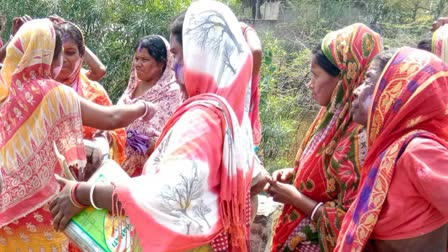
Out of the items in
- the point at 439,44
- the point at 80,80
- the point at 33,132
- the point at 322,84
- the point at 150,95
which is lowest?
the point at 150,95

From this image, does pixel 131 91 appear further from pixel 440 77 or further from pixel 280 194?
pixel 440 77

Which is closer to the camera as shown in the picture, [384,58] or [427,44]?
[384,58]

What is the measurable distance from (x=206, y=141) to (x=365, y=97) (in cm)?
70

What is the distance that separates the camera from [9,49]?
2.94 meters

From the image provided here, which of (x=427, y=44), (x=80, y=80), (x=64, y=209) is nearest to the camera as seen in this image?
(x=64, y=209)

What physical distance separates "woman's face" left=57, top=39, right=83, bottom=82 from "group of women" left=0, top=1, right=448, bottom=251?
92cm

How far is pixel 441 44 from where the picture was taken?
114 inches

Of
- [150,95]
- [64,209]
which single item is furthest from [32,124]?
[150,95]

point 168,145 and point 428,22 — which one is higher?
point 168,145

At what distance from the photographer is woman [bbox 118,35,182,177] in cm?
410

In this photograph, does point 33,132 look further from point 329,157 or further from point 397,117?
point 397,117

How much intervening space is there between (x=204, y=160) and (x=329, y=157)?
0.88 metres

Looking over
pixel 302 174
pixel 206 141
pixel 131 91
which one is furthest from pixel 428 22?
pixel 206 141

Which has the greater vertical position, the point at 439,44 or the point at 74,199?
the point at 439,44
